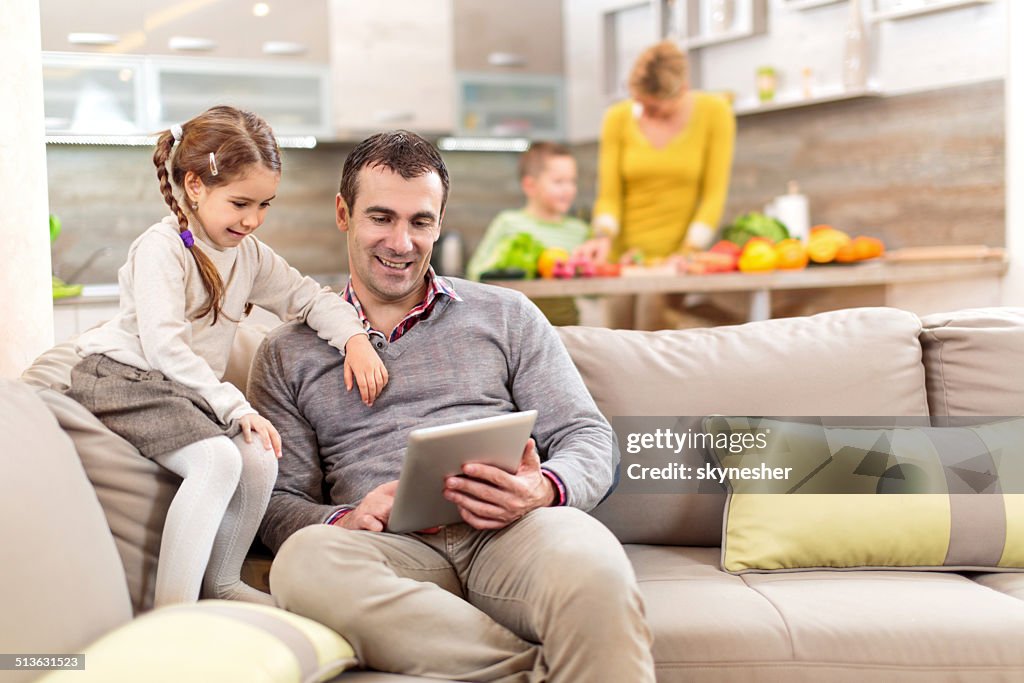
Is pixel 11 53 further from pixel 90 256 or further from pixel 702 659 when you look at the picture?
pixel 90 256

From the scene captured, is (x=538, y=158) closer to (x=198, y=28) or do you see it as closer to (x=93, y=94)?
(x=198, y=28)

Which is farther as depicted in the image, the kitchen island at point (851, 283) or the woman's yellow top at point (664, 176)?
the woman's yellow top at point (664, 176)

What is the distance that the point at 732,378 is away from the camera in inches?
90.0

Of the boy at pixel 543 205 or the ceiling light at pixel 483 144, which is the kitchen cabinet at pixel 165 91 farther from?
the boy at pixel 543 205

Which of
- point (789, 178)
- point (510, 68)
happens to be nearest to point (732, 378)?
point (789, 178)

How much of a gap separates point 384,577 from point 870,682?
81 cm

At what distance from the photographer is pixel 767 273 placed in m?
3.83

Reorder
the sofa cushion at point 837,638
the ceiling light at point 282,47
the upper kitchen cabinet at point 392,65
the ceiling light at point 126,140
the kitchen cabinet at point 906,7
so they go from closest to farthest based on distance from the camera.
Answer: the sofa cushion at point 837,638, the kitchen cabinet at point 906,7, the ceiling light at point 126,140, the ceiling light at point 282,47, the upper kitchen cabinet at point 392,65

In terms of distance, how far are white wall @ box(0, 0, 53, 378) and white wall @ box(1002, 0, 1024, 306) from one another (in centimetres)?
341

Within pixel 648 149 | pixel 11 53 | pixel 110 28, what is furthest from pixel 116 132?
pixel 11 53

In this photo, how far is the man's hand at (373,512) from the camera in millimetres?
1851

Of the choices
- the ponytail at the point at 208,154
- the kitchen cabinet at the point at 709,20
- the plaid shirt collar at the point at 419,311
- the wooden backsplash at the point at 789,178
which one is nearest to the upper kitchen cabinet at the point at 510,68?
the wooden backsplash at the point at 789,178

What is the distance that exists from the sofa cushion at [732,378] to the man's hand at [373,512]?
0.55 metres

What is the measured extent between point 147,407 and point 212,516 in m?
0.23
